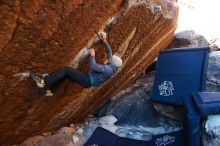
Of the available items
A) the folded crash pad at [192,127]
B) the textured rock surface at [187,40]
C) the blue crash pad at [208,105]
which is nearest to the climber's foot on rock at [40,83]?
the folded crash pad at [192,127]

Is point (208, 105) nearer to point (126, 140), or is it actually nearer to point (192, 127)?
point (192, 127)

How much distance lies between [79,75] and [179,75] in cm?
209

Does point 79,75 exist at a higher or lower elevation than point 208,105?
higher

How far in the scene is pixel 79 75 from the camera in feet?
13.0

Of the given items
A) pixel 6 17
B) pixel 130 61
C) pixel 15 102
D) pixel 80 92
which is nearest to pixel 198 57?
pixel 130 61

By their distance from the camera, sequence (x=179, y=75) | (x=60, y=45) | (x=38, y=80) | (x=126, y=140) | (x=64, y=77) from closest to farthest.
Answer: (x=60, y=45) → (x=38, y=80) → (x=64, y=77) → (x=126, y=140) → (x=179, y=75)

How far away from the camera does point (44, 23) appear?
2.93 m

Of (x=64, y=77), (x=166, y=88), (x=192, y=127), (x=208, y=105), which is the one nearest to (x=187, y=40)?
(x=166, y=88)

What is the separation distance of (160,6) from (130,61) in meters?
1.26

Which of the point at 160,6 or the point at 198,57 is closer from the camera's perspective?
the point at 160,6

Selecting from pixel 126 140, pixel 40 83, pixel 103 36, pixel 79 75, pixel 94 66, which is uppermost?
pixel 103 36

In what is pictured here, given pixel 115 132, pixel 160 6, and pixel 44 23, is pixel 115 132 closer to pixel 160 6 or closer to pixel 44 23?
pixel 160 6

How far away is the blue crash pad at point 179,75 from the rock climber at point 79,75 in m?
1.48

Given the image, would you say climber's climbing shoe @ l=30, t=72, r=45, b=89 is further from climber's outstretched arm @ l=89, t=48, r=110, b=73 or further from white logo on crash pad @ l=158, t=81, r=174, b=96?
white logo on crash pad @ l=158, t=81, r=174, b=96
